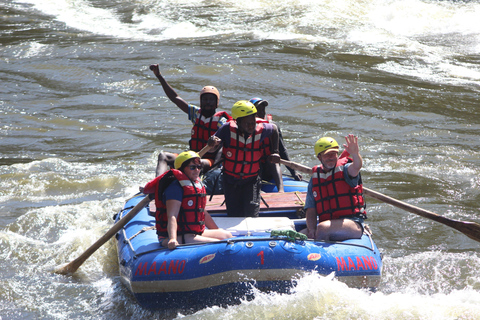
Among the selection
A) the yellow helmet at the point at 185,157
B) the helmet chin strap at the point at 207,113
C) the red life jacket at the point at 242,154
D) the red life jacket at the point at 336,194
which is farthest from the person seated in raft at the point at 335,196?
the helmet chin strap at the point at 207,113

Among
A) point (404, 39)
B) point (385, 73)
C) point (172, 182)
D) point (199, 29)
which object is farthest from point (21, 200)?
point (404, 39)

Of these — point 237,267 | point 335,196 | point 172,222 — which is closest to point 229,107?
point 335,196

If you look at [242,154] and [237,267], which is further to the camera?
[242,154]

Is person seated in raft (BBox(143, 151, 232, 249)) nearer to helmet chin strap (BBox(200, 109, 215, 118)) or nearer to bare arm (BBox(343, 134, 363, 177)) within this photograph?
bare arm (BBox(343, 134, 363, 177))

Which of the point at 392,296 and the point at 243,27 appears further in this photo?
the point at 243,27

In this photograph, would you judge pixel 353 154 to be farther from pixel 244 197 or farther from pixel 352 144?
pixel 244 197

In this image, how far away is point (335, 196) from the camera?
4.78 metres

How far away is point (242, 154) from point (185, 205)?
2.88 ft

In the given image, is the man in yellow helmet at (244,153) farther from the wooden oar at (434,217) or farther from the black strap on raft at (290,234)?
the black strap on raft at (290,234)

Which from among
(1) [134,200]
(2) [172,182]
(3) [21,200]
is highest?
(2) [172,182]

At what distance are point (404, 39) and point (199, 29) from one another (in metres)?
6.34

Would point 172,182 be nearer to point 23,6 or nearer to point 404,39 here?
point 404,39

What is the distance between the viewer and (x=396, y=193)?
796 centimetres

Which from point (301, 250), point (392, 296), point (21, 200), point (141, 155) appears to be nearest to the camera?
point (301, 250)
